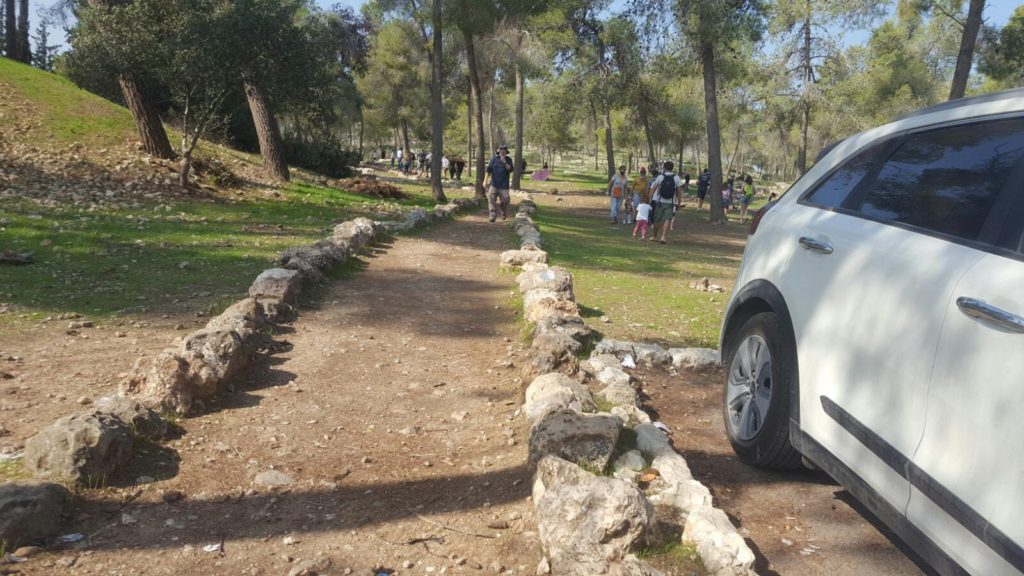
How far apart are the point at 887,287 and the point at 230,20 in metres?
13.2

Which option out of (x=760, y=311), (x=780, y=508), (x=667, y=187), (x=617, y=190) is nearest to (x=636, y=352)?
(x=760, y=311)

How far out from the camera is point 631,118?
4184 cm

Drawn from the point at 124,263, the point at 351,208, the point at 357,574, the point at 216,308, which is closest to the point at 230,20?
the point at 351,208

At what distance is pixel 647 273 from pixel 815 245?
8128 millimetres

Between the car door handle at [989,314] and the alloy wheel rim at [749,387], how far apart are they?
4.36ft

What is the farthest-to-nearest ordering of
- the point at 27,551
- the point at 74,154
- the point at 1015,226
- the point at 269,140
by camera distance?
the point at 269,140 < the point at 74,154 < the point at 27,551 < the point at 1015,226

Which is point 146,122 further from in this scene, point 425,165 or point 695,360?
point 425,165

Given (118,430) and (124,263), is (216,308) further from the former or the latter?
(118,430)

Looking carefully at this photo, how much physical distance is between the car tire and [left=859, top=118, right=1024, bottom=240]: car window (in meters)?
0.79

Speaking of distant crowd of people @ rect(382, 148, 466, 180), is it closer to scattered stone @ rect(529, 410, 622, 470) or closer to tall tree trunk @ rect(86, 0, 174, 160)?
tall tree trunk @ rect(86, 0, 174, 160)

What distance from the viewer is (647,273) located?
11.5 meters

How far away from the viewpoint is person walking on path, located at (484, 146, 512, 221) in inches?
608

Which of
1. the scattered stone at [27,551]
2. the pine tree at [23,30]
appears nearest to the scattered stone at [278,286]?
the scattered stone at [27,551]

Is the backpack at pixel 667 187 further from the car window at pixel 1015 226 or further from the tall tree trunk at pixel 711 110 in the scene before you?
the car window at pixel 1015 226
